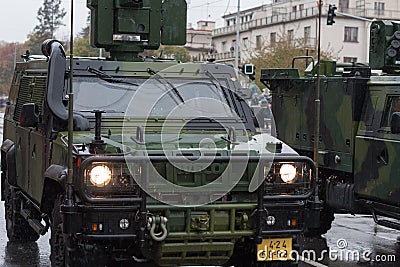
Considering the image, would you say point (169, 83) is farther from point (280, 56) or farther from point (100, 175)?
point (280, 56)

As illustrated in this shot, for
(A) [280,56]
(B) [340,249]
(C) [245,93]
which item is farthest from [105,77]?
(A) [280,56]

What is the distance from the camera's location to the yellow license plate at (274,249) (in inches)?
251

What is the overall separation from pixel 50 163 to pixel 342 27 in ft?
160

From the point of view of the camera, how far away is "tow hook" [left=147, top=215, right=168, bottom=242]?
590cm

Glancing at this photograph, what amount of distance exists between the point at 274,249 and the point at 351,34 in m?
49.5

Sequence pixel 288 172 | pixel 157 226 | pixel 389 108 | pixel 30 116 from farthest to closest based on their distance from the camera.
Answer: pixel 389 108 < pixel 30 116 < pixel 288 172 < pixel 157 226

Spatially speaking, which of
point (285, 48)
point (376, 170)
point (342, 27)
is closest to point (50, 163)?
point (376, 170)

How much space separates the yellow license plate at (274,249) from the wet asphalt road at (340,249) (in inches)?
102

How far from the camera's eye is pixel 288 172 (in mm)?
6379

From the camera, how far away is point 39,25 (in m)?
71.6

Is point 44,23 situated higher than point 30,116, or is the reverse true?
point 44,23

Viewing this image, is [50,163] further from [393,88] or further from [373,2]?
[373,2]

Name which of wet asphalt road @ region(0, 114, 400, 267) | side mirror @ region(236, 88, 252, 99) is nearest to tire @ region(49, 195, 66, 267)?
wet asphalt road @ region(0, 114, 400, 267)

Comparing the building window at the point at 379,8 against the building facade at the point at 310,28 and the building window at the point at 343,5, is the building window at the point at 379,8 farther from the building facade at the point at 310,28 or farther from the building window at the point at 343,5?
the building window at the point at 343,5
